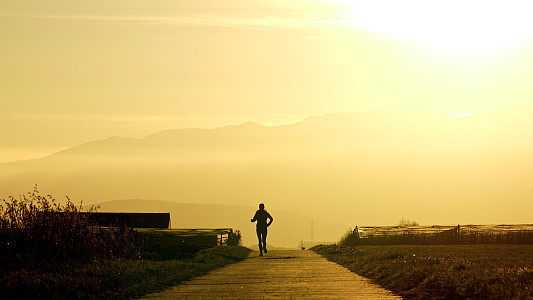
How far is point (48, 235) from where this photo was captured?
26391mm

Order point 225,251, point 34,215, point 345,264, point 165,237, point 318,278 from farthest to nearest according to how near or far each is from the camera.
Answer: point 165,237
point 225,251
point 345,264
point 34,215
point 318,278

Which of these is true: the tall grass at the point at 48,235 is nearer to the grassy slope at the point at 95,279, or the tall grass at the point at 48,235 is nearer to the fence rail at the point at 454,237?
the grassy slope at the point at 95,279

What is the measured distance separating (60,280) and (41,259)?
20.0 ft

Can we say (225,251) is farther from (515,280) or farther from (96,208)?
(515,280)

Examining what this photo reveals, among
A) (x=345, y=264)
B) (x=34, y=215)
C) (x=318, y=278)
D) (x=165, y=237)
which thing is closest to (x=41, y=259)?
(x=34, y=215)

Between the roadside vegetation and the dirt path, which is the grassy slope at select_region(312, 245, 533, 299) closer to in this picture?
the dirt path

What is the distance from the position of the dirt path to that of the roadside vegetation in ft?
2.93

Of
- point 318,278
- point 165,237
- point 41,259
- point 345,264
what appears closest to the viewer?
point 318,278

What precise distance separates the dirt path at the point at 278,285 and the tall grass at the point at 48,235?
3925 mm

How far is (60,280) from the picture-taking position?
64.8ft

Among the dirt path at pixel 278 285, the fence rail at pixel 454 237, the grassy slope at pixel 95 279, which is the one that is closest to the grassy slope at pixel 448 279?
the dirt path at pixel 278 285

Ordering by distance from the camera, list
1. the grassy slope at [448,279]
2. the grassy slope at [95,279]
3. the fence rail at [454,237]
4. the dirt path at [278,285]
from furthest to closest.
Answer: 1. the fence rail at [454,237]
2. the dirt path at [278,285]
3. the grassy slope at [95,279]
4. the grassy slope at [448,279]

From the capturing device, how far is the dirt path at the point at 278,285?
19516 millimetres

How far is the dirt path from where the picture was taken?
1952 centimetres
